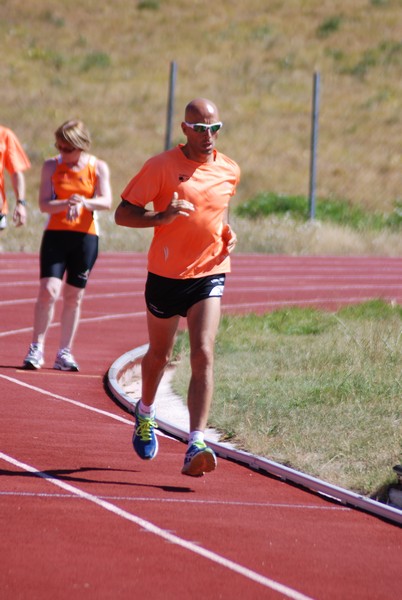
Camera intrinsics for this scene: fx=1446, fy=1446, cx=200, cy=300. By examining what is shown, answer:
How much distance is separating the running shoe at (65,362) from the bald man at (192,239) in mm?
4059

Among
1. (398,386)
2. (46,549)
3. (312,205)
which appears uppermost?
(46,549)

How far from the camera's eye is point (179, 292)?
26.6 feet

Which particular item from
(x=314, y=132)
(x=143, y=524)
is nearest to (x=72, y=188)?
(x=143, y=524)

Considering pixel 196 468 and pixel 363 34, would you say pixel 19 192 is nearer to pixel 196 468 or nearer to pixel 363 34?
pixel 196 468

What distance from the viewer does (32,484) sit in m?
7.53

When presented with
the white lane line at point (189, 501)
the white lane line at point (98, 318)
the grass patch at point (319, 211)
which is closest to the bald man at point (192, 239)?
the white lane line at point (189, 501)

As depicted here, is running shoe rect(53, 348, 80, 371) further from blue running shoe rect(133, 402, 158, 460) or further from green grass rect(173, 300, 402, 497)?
blue running shoe rect(133, 402, 158, 460)

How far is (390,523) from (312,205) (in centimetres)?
2956

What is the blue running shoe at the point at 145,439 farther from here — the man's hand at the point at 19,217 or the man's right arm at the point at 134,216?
the man's hand at the point at 19,217

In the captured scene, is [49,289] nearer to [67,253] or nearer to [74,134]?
[67,253]

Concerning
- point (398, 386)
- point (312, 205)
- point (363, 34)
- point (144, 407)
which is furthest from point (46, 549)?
point (363, 34)

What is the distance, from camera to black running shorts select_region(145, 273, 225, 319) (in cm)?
808

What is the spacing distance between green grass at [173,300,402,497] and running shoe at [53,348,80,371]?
92 cm

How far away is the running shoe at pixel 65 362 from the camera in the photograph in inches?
481
